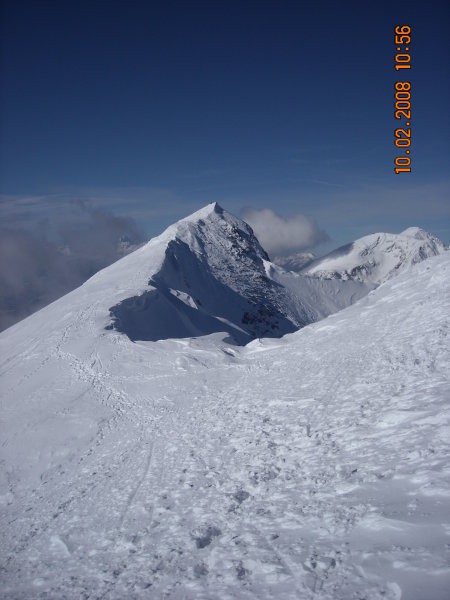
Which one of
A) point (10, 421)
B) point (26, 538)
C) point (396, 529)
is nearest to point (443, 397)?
point (396, 529)

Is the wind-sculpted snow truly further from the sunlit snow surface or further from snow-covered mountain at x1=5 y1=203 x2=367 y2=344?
the sunlit snow surface

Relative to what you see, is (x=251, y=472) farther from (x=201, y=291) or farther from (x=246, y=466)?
(x=201, y=291)

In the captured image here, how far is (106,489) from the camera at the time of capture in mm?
11617

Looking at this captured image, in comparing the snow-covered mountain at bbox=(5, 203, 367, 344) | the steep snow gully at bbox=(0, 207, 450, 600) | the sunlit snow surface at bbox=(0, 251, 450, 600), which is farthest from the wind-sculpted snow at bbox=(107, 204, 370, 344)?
the sunlit snow surface at bbox=(0, 251, 450, 600)

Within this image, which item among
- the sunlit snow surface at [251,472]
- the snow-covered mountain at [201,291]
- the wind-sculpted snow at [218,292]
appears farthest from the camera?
the wind-sculpted snow at [218,292]

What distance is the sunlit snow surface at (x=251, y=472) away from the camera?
6895mm

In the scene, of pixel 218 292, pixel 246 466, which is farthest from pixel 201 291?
pixel 246 466

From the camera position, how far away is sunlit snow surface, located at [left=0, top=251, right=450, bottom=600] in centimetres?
689

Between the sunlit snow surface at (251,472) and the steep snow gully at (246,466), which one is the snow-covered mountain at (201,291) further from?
the sunlit snow surface at (251,472)

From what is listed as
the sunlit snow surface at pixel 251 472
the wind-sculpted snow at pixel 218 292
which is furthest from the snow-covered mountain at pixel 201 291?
the sunlit snow surface at pixel 251 472

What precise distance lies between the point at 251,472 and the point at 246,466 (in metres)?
0.40

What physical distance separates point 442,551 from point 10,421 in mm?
17575

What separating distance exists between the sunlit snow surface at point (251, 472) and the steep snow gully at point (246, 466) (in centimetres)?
4

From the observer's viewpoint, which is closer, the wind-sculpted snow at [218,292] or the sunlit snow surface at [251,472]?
the sunlit snow surface at [251,472]
